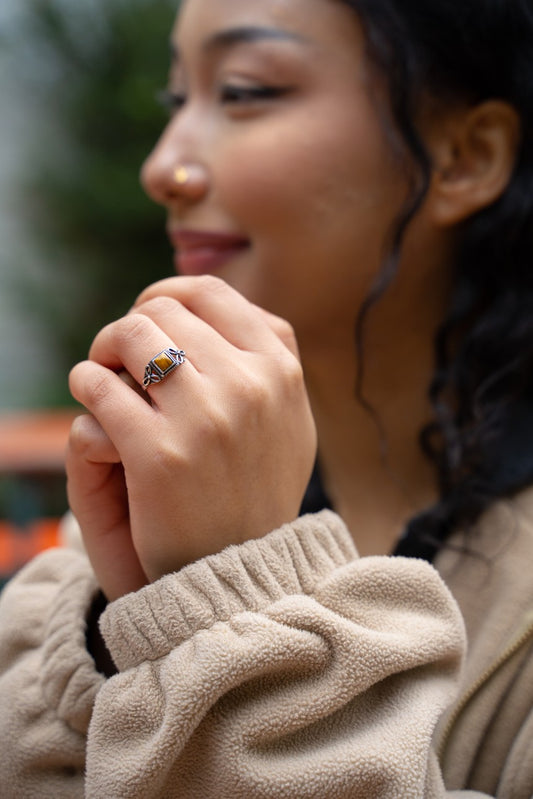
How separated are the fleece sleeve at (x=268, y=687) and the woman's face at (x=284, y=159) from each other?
17.5 inches

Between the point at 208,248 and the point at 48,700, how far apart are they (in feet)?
1.92

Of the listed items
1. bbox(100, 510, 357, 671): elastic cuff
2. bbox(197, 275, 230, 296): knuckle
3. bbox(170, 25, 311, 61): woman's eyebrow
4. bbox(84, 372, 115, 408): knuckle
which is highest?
bbox(170, 25, 311, 61): woman's eyebrow

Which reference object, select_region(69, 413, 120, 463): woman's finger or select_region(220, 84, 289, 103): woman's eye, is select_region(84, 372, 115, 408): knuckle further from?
select_region(220, 84, 289, 103): woman's eye

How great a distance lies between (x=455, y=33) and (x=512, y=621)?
73cm

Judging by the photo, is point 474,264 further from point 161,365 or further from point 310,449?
point 161,365

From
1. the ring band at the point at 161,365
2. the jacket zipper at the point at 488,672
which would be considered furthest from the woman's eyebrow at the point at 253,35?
the jacket zipper at the point at 488,672

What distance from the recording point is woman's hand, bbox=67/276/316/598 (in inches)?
27.9

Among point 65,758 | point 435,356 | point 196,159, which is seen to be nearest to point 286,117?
point 196,159

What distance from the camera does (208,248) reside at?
1.08m

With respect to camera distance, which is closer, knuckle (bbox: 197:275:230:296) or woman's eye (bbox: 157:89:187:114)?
knuckle (bbox: 197:275:230:296)

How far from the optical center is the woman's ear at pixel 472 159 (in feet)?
3.59

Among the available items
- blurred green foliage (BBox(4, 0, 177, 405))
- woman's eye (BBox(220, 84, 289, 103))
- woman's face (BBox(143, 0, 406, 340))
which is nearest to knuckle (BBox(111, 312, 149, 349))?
woman's face (BBox(143, 0, 406, 340))

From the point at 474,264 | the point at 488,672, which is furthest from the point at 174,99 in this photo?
the point at 488,672

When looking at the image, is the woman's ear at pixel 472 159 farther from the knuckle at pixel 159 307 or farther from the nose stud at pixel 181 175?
the knuckle at pixel 159 307
